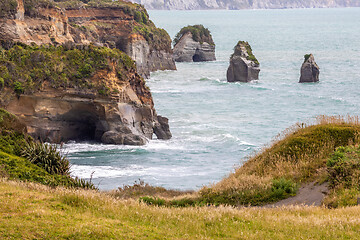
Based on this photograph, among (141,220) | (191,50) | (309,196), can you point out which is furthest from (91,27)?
(141,220)

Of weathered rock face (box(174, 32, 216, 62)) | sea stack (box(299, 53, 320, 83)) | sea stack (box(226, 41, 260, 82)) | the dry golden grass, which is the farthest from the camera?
weathered rock face (box(174, 32, 216, 62))

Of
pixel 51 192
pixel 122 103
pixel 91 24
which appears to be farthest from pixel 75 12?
pixel 51 192

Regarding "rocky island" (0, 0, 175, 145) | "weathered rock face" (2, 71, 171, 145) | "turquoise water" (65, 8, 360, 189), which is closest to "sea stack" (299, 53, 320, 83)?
"turquoise water" (65, 8, 360, 189)

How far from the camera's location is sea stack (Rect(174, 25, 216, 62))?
123625 mm

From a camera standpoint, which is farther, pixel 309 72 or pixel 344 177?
pixel 309 72

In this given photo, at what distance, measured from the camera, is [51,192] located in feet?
45.6

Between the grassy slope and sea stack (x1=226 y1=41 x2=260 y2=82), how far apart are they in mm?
74472

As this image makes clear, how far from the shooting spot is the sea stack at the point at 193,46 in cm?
12362

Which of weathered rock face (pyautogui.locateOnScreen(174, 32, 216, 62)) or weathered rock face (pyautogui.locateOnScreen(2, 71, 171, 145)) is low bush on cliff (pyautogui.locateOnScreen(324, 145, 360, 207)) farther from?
weathered rock face (pyautogui.locateOnScreen(174, 32, 216, 62))

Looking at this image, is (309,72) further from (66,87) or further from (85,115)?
(66,87)

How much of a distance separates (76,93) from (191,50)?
274 feet

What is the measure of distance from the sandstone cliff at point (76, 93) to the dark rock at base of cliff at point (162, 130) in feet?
2.99

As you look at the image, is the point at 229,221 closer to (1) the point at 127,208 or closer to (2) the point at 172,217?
(2) the point at 172,217

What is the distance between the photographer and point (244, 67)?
295 ft
